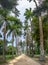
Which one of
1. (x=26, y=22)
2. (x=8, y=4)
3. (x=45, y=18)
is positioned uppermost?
(x=26, y=22)

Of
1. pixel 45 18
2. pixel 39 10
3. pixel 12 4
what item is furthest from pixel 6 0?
pixel 45 18

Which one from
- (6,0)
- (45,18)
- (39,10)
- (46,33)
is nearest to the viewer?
(6,0)

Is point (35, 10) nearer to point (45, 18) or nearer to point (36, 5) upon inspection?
point (36, 5)

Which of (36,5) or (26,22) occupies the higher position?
(26,22)

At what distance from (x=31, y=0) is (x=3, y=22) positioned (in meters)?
10.5

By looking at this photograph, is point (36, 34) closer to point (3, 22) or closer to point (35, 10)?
point (3, 22)

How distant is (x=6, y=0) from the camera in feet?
56.0

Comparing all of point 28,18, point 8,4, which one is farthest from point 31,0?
point 28,18

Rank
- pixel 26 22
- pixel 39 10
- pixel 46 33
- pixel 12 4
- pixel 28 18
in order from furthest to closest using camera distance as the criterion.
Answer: pixel 26 22, pixel 28 18, pixel 46 33, pixel 39 10, pixel 12 4

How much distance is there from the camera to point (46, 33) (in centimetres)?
3788

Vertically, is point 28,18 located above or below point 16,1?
above

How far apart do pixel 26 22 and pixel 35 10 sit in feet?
103

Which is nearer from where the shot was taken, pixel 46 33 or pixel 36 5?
pixel 36 5

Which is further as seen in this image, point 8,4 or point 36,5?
point 36,5
